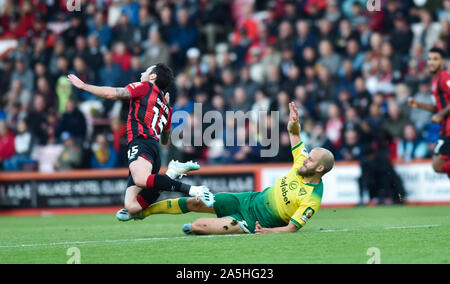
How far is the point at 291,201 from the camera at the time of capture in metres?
8.99

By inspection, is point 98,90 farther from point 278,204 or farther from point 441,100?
point 441,100

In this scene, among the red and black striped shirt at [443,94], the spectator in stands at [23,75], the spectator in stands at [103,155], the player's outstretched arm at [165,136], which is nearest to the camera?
the player's outstretched arm at [165,136]

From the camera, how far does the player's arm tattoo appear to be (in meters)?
9.39

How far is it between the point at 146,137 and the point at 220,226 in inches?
61.7

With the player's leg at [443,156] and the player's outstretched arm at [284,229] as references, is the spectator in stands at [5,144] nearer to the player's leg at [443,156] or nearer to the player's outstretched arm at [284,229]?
the player's leg at [443,156]

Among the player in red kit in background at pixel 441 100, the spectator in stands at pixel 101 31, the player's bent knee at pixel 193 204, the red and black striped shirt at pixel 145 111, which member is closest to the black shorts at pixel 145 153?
the red and black striped shirt at pixel 145 111

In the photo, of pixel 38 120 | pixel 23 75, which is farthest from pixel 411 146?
pixel 23 75

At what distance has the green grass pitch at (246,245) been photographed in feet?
23.4

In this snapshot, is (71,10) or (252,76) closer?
(252,76)

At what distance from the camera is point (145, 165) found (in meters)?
9.63

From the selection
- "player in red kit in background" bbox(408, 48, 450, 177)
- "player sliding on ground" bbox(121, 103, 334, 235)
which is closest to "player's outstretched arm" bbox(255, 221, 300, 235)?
"player sliding on ground" bbox(121, 103, 334, 235)

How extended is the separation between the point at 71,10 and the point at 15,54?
1.96m

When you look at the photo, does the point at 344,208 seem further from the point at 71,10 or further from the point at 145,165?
the point at 71,10
